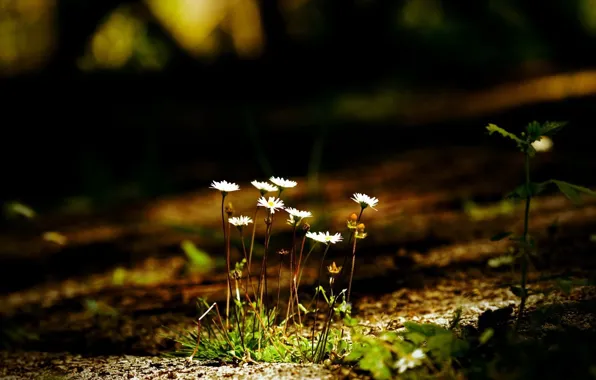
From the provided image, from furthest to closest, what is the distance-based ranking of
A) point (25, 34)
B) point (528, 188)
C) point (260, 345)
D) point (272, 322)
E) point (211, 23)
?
point (25, 34) < point (211, 23) < point (272, 322) < point (260, 345) < point (528, 188)

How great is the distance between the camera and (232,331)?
216cm

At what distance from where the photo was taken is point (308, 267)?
3291mm

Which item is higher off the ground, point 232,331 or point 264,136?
point 264,136

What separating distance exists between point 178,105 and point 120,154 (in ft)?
8.19

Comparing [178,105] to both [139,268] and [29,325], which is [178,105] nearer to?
[139,268]

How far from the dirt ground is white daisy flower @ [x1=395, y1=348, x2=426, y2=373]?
8.2 inches

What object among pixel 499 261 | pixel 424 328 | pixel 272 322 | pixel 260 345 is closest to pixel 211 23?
pixel 499 261

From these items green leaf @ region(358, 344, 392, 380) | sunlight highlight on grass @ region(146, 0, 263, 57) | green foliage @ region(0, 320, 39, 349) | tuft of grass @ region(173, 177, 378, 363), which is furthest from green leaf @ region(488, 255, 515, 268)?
sunlight highlight on grass @ region(146, 0, 263, 57)

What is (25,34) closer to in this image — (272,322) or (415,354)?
(272,322)

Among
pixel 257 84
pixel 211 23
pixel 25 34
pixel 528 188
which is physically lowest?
pixel 528 188

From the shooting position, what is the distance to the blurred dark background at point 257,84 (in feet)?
21.8

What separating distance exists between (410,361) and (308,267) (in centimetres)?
167

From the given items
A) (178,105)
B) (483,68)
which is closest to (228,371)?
(178,105)

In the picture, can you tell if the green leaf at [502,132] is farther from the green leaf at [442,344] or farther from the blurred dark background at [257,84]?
the blurred dark background at [257,84]
